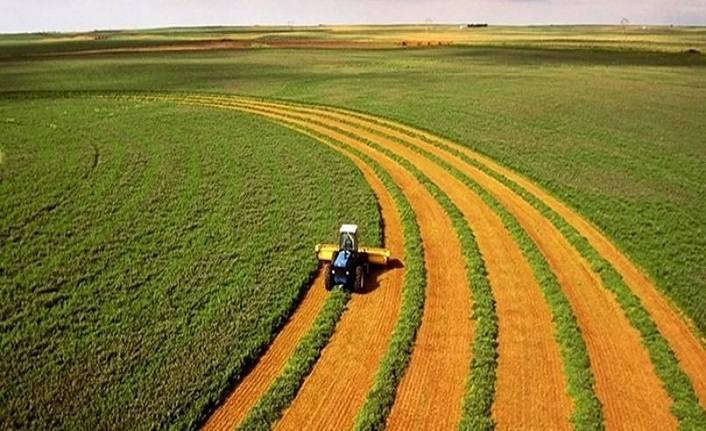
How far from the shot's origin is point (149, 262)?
81.3ft

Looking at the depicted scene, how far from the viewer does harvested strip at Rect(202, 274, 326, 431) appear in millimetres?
16016

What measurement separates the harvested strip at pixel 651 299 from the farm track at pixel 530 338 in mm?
46

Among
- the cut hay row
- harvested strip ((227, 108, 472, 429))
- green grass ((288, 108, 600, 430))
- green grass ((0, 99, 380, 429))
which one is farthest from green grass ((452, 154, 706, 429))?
green grass ((0, 99, 380, 429))

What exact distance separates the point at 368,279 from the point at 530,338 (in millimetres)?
7599

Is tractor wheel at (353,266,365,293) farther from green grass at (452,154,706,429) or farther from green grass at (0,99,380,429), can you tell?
green grass at (452,154,706,429)

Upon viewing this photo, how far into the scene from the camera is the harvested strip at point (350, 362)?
16031 millimetres

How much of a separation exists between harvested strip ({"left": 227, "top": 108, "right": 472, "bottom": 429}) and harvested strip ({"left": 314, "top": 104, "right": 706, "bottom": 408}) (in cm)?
715

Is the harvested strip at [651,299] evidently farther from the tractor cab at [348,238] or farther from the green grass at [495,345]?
the tractor cab at [348,238]

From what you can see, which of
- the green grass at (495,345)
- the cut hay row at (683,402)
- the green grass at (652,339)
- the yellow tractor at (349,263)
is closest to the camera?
the cut hay row at (683,402)

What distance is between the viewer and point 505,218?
99.0ft

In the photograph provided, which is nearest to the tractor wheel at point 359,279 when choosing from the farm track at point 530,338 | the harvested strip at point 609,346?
the farm track at point 530,338

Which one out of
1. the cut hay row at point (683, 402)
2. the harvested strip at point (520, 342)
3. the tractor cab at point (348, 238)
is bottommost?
the cut hay row at point (683, 402)

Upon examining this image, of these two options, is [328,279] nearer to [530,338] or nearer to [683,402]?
[530,338]

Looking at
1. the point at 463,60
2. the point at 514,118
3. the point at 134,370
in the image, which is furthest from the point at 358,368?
the point at 463,60
